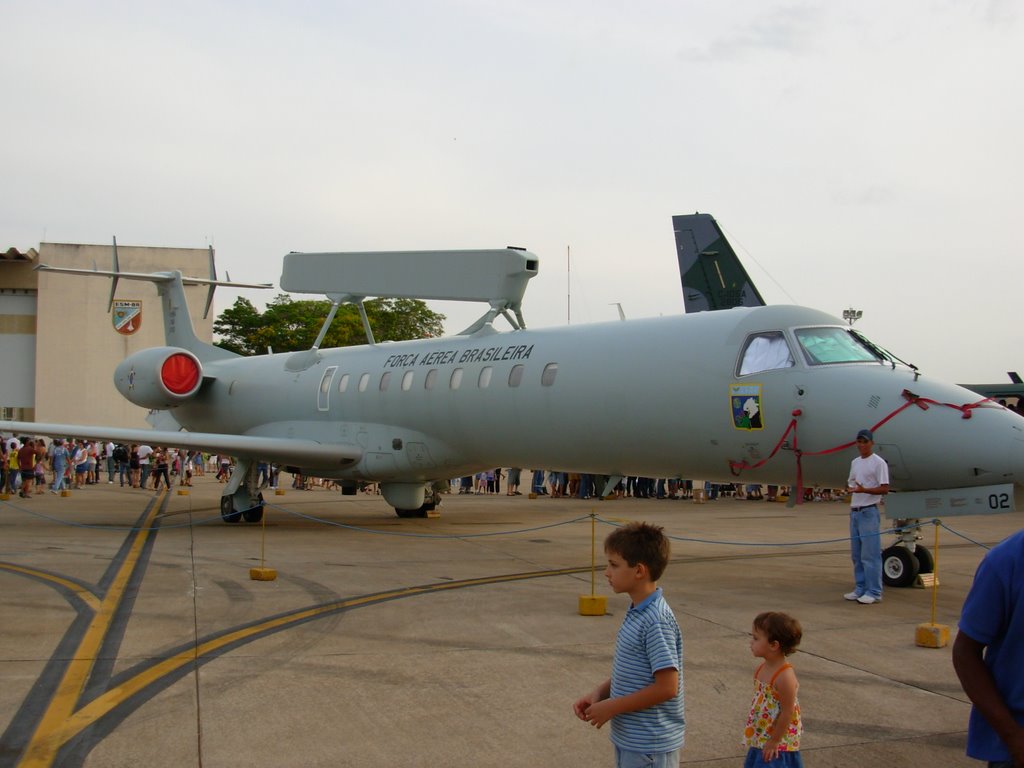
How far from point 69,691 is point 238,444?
33.4ft

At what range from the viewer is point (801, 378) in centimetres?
1016

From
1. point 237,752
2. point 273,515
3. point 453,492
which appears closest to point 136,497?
point 273,515

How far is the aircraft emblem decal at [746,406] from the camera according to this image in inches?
412

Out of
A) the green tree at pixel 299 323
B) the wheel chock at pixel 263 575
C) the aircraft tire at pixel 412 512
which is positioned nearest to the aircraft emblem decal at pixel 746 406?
the wheel chock at pixel 263 575

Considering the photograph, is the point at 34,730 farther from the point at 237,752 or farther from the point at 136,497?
the point at 136,497

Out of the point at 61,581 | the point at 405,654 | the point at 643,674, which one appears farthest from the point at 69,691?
the point at 61,581

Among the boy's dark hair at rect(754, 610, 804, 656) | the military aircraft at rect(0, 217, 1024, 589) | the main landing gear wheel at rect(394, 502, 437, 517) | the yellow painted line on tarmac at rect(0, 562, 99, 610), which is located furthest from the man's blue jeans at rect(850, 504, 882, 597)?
the main landing gear wheel at rect(394, 502, 437, 517)

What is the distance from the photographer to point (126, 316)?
51656 millimetres

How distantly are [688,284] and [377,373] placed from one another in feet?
50.8

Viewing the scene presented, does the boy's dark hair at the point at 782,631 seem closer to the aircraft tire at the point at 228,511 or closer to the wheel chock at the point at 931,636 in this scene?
the wheel chock at the point at 931,636

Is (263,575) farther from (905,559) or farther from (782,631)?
(782,631)

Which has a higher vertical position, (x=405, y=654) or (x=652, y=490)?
(x=405, y=654)

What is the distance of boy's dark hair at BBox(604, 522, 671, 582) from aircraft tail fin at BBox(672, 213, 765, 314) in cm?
2596

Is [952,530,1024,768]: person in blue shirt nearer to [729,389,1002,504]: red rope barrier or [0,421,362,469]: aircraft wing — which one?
[729,389,1002,504]: red rope barrier
